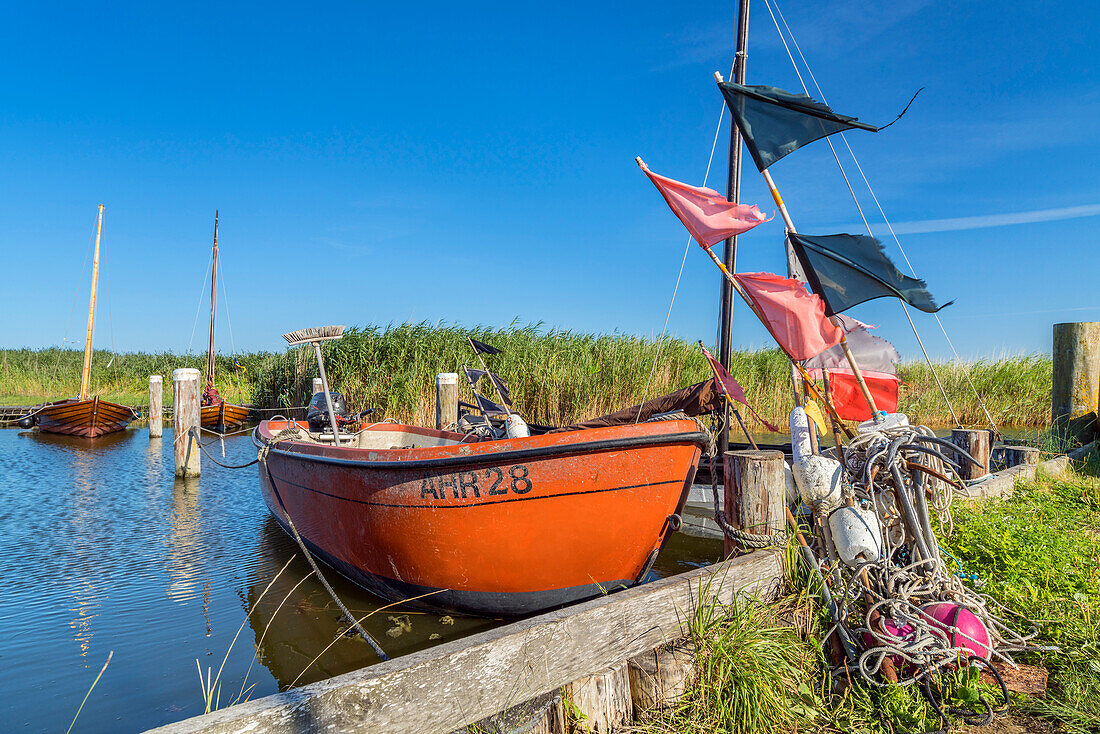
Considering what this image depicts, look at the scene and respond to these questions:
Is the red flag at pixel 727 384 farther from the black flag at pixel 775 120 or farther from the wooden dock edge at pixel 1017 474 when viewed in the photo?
the black flag at pixel 775 120

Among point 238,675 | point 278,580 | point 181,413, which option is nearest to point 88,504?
point 181,413

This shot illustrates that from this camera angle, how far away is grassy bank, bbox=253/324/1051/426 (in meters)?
12.4

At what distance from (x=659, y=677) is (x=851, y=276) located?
2.52 metres

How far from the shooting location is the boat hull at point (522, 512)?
379 cm

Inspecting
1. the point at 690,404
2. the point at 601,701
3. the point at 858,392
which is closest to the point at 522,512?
the point at 601,701

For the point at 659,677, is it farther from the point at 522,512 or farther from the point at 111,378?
the point at 111,378

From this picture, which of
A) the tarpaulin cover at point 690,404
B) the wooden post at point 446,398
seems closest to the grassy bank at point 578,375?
the wooden post at point 446,398

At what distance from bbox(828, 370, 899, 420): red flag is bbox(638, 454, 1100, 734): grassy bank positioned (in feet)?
4.35

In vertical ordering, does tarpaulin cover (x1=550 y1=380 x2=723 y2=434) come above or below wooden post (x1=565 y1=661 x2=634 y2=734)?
above

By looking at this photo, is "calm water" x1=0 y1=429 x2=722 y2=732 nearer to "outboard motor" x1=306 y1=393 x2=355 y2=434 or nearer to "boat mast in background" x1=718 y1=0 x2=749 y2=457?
"outboard motor" x1=306 y1=393 x2=355 y2=434

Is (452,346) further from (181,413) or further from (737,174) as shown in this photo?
(737,174)

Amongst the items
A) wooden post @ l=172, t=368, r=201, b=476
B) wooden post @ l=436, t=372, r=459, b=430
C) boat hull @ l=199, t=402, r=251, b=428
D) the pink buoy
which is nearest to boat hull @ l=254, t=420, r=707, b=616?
the pink buoy

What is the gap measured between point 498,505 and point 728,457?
1410mm

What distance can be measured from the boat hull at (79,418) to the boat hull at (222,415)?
2417 mm
